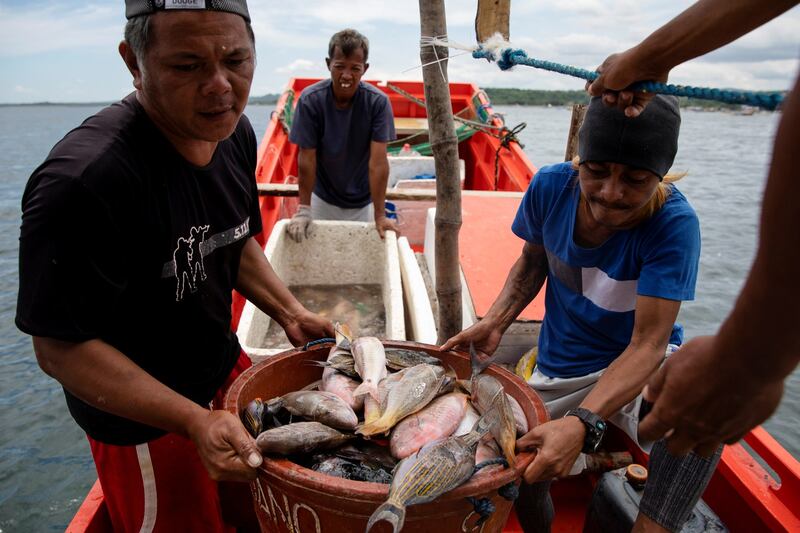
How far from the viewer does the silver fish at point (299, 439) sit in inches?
A: 63.3

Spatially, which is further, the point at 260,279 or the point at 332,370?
the point at 260,279

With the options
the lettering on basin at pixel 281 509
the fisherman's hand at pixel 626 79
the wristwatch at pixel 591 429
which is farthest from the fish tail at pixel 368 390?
the fisherman's hand at pixel 626 79

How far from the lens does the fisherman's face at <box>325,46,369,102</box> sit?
5371mm

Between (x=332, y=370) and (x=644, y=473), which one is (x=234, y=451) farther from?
(x=644, y=473)

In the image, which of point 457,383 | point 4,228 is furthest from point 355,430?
point 4,228

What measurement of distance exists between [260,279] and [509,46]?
1646mm

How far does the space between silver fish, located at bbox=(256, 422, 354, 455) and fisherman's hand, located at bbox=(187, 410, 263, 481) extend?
1.6 inches

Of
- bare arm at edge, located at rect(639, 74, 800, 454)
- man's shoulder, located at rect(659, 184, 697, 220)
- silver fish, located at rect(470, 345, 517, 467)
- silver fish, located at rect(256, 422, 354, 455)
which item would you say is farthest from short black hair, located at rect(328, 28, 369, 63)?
bare arm at edge, located at rect(639, 74, 800, 454)

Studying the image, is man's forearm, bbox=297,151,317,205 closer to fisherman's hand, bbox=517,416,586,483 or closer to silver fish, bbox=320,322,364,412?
silver fish, bbox=320,322,364,412

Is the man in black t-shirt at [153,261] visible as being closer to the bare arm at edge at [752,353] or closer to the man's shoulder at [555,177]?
the bare arm at edge at [752,353]

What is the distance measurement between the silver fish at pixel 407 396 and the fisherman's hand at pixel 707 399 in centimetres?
107

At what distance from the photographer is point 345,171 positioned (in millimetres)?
6254

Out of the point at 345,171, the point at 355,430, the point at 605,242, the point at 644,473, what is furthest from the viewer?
the point at 345,171

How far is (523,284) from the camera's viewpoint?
9.39 ft
